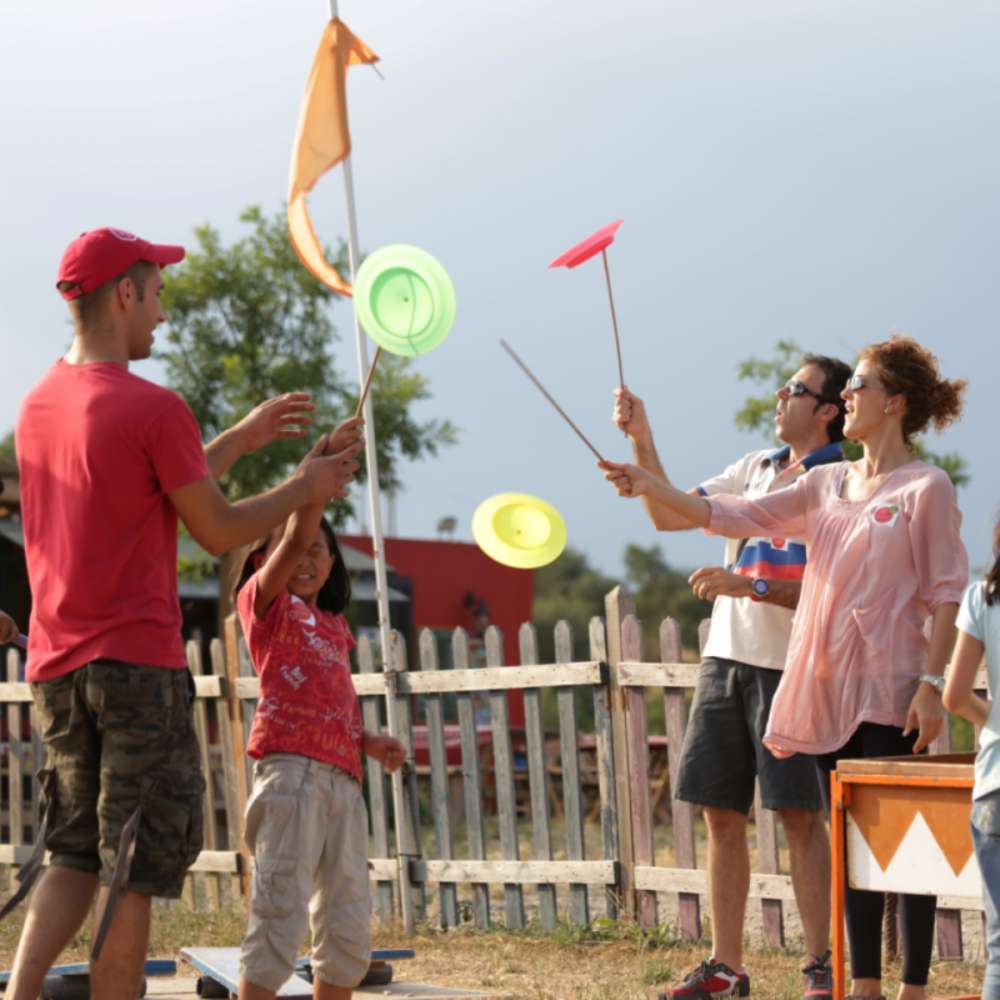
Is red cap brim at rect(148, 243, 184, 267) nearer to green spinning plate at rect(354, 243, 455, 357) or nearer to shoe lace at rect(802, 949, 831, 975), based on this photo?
green spinning plate at rect(354, 243, 455, 357)

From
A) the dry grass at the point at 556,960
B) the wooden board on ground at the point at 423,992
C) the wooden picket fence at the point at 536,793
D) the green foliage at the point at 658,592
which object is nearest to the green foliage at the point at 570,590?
the green foliage at the point at 658,592

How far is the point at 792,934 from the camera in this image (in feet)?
23.5

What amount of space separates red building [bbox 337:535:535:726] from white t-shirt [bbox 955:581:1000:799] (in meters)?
21.1

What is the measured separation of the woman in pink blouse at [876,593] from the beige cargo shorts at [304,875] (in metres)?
1.12

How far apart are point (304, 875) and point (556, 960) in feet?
8.68

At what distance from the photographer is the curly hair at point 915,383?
4305mm

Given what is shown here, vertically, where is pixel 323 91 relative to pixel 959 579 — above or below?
above

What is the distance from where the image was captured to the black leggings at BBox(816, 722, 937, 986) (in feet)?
13.3

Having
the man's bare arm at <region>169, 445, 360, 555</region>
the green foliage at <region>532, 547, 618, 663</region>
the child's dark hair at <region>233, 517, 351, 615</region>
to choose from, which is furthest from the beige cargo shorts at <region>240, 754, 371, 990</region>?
the green foliage at <region>532, 547, 618, 663</region>

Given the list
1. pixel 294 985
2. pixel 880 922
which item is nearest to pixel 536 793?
pixel 294 985

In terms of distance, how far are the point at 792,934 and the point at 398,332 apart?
409 centimetres

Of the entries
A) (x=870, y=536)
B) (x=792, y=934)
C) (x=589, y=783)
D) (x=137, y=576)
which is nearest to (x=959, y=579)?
(x=870, y=536)

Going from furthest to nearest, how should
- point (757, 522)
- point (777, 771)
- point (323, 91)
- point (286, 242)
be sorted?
point (286, 242) < point (323, 91) < point (777, 771) < point (757, 522)

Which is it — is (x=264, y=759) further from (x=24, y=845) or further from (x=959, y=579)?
(x=24, y=845)
